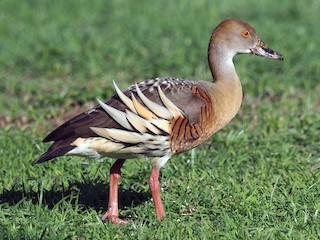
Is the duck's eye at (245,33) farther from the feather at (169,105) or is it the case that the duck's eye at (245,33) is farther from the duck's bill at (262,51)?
the feather at (169,105)

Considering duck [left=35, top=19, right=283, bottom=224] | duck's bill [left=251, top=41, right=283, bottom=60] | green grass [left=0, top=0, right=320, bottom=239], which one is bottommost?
green grass [left=0, top=0, right=320, bottom=239]

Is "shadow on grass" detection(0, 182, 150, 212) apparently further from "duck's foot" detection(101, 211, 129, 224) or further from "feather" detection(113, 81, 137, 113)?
"feather" detection(113, 81, 137, 113)

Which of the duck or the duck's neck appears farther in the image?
the duck's neck

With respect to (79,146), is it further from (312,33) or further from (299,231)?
(312,33)

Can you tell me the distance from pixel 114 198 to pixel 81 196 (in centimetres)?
36

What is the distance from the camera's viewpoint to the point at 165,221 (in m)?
5.41

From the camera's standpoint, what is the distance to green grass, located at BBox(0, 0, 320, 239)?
5461mm

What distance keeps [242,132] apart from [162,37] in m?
3.46

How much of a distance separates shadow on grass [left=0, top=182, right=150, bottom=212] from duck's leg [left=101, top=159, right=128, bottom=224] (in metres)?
0.19

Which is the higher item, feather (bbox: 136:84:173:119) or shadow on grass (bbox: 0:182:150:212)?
feather (bbox: 136:84:173:119)

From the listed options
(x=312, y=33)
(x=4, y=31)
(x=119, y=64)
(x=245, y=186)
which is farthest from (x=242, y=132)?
(x=4, y=31)

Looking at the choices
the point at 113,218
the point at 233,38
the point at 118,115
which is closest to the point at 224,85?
the point at 233,38

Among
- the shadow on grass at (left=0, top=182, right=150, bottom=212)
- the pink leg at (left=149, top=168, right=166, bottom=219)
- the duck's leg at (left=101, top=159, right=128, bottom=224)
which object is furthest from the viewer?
the shadow on grass at (left=0, top=182, right=150, bottom=212)

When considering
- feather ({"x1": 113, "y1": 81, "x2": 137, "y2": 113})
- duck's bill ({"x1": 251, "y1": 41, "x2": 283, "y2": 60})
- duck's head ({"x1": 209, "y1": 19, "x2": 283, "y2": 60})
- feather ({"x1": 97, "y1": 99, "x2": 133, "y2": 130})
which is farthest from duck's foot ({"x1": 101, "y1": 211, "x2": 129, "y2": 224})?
duck's bill ({"x1": 251, "y1": 41, "x2": 283, "y2": 60})
